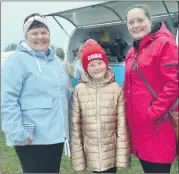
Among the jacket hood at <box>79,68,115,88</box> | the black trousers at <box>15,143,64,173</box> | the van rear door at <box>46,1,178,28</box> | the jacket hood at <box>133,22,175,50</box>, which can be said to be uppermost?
the van rear door at <box>46,1,178,28</box>

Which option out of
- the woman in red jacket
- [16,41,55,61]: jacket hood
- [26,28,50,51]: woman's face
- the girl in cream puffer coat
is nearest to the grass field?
the girl in cream puffer coat

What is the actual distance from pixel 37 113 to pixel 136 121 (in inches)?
30.1

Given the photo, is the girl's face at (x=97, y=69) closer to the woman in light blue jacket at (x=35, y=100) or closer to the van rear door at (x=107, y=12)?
the woman in light blue jacket at (x=35, y=100)

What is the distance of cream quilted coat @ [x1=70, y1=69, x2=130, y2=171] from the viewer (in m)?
2.52

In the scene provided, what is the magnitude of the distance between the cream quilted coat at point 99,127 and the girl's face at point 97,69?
0.16 feet

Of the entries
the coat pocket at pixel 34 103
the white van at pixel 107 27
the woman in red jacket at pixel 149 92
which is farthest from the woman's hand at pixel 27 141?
the white van at pixel 107 27

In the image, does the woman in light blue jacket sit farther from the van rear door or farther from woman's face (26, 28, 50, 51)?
the van rear door

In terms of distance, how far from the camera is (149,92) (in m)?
2.31

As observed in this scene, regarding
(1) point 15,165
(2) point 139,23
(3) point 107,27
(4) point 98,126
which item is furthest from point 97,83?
(3) point 107,27

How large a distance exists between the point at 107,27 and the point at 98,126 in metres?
4.56

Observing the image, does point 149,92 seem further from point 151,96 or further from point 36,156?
point 36,156

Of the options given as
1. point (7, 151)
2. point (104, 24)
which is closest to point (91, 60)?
point (7, 151)

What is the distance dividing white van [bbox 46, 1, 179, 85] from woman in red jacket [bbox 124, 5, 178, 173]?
9.86 ft

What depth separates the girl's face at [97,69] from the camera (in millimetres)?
2590
